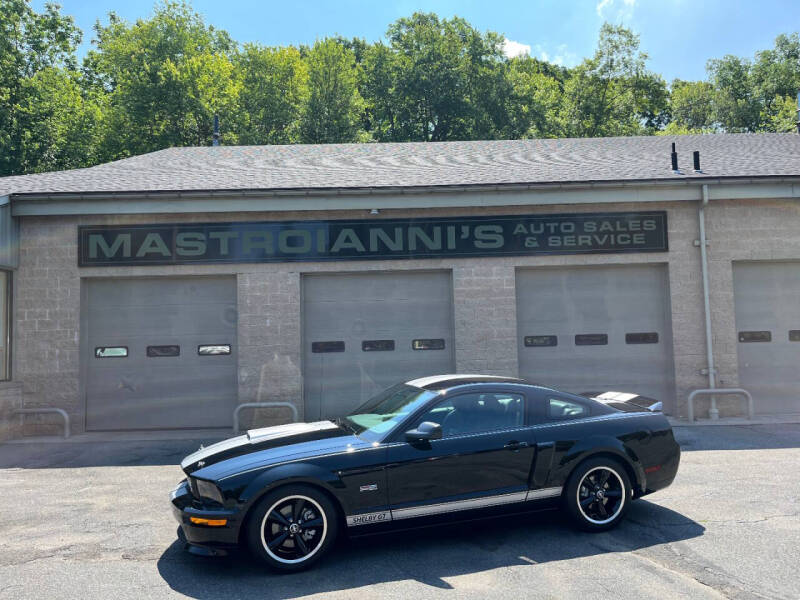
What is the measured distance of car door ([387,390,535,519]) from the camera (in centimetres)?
499

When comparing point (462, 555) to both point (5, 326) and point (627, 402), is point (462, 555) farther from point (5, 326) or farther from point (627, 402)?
point (5, 326)

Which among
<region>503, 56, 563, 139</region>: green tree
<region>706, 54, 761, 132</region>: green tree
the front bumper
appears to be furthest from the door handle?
<region>706, 54, 761, 132</region>: green tree

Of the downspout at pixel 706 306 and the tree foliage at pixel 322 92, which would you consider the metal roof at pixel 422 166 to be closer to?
the downspout at pixel 706 306

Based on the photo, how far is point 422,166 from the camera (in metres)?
13.3

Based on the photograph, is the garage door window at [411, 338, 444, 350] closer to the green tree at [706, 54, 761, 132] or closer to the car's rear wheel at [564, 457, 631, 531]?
the car's rear wheel at [564, 457, 631, 531]

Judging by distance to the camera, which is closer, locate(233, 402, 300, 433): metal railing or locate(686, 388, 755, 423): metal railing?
locate(233, 402, 300, 433): metal railing

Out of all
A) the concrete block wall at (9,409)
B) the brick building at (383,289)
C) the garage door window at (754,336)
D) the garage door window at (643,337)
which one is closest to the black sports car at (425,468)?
the brick building at (383,289)

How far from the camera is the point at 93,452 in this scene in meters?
9.50

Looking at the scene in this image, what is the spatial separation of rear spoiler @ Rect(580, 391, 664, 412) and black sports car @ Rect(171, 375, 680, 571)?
4 cm

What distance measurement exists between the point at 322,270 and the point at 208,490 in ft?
22.4

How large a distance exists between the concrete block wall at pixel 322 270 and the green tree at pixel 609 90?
26.9 meters

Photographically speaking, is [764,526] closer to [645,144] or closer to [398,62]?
[645,144]

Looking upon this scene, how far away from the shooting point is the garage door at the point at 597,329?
451 inches

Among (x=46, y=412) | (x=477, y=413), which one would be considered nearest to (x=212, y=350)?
(x=46, y=412)
